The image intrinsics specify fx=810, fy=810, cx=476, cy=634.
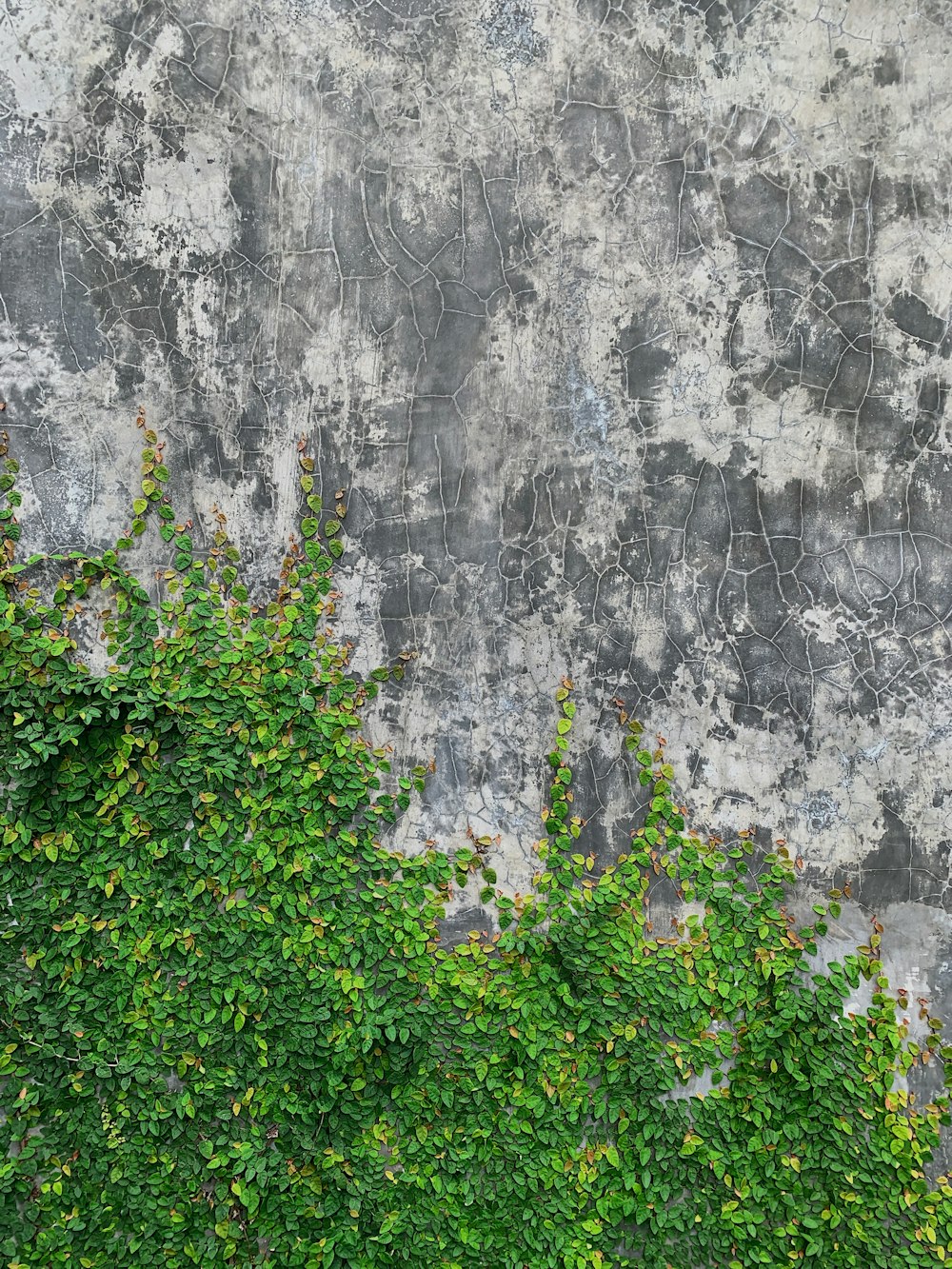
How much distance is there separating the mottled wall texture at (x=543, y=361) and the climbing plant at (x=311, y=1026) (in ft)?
0.80

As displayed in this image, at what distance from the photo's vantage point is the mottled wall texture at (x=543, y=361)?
242cm

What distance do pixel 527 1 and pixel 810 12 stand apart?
2.71 ft

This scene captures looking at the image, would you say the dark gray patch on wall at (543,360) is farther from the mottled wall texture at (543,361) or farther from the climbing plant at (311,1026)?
the climbing plant at (311,1026)

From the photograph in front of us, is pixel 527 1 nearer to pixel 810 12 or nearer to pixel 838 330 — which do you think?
pixel 810 12

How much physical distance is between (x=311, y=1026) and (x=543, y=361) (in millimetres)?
2158

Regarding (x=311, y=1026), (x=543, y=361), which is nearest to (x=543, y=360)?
(x=543, y=361)

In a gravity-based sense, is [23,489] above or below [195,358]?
below

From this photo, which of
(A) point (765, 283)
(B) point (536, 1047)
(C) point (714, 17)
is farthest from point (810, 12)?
(B) point (536, 1047)

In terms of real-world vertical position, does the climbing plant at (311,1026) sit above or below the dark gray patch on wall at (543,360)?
below

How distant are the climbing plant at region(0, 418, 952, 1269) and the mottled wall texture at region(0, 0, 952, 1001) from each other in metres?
0.24

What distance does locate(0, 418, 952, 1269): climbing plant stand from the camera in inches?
96.4

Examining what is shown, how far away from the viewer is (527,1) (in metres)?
2.41

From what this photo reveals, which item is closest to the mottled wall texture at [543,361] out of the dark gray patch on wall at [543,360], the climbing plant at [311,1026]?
the dark gray patch on wall at [543,360]

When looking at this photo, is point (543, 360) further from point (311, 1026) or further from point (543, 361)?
point (311, 1026)
